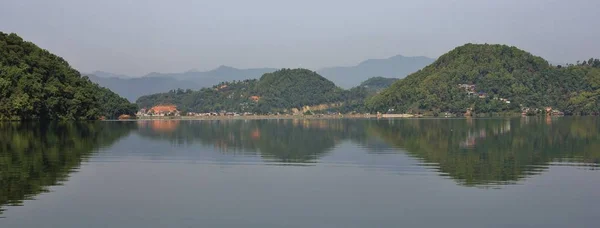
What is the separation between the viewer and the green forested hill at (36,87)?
5803cm

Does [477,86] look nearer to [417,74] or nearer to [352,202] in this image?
[417,74]

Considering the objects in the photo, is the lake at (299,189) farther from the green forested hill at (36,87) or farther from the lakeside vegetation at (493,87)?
the lakeside vegetation at (493,87)

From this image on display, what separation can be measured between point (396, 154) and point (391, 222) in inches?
549

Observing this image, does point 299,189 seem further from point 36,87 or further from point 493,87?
point 493,87

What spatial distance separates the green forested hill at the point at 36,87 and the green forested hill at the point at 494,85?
82.5m

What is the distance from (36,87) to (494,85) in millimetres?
106279

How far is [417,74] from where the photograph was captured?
526 feet

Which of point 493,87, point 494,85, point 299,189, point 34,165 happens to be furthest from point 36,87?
point 494,85

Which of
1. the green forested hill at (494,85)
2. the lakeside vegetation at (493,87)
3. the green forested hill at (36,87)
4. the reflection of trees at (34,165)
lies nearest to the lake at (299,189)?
the reflection of trees at (34,165)

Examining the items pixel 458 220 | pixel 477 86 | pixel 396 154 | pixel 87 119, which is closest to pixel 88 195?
pixel 458 220

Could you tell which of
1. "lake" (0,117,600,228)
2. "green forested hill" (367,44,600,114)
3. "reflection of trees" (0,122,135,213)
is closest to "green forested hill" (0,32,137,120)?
"reflection of trees" (0,122,135,213)

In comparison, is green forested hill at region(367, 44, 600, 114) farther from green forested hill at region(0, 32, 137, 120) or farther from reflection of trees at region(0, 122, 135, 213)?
reflection of trees at region(0, 122, 135, 213)

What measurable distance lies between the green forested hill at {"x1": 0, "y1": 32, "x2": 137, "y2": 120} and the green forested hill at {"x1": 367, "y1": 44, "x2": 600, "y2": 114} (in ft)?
271

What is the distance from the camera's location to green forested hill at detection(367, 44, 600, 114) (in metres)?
131
